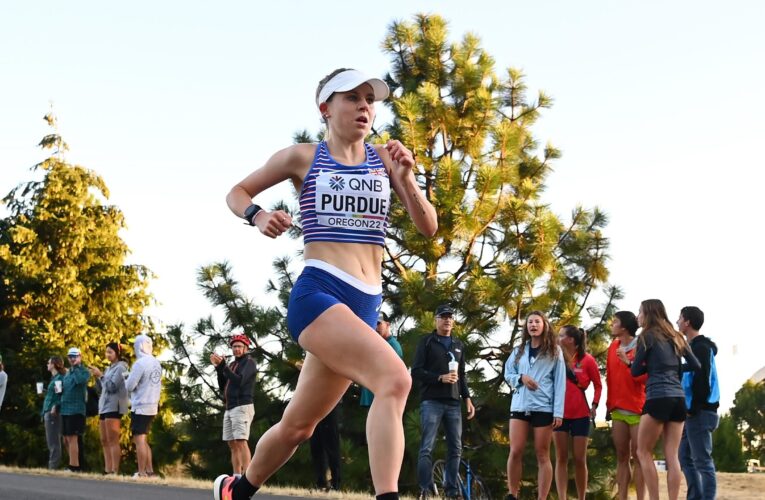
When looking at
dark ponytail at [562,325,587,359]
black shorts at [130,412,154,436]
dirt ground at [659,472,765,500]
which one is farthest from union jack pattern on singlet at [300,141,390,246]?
dirt ground at [659,472,765,500]

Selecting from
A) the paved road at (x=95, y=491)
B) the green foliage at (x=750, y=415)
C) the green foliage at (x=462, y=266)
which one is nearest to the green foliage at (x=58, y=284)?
the green foliage at (x=462, y=266)

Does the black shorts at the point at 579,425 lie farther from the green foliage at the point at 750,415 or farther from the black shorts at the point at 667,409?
the green foliage at the point at 750,415

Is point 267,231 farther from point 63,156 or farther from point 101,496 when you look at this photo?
point 63,156

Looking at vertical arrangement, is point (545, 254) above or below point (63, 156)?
below

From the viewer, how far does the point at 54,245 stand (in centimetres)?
3012

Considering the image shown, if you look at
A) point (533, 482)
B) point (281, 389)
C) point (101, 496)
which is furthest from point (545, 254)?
point (101, 496)

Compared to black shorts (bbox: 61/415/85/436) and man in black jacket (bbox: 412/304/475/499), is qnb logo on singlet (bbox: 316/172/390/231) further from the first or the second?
black shorts (bbox: 61/415/85/436)

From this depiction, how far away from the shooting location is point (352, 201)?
4.37m

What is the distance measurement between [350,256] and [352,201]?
8.5 inches

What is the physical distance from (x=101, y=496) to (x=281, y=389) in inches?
371

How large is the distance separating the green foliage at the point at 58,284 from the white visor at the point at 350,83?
24.5m

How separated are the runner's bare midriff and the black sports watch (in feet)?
0.87

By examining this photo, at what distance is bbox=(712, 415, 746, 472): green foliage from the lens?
4234cm

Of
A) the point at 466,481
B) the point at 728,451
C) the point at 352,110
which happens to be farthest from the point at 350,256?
the point at 728,451
